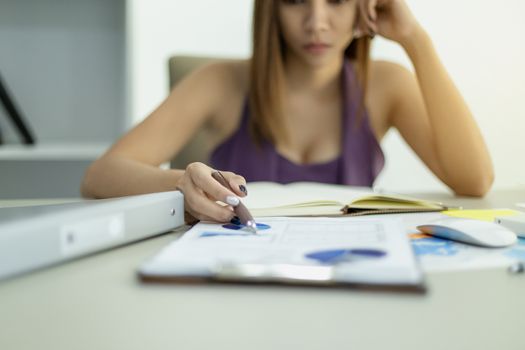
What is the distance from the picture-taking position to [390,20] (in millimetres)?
1311

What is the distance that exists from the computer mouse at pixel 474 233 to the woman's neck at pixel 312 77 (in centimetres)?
93

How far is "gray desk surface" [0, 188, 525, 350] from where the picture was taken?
35 cm

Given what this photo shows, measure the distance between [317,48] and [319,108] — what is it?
0.23 meters

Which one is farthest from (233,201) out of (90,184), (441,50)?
(441,50)

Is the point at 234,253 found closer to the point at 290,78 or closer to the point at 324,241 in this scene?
the point at 324,241

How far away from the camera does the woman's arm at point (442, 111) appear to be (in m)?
1.21

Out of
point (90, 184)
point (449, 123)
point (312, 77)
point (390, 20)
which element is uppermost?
point (390, 20)

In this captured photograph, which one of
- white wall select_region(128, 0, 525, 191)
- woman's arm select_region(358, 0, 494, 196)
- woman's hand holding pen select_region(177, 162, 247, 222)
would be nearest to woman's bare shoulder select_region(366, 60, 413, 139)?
woman's arm select_region(358, 0, 494, 196)

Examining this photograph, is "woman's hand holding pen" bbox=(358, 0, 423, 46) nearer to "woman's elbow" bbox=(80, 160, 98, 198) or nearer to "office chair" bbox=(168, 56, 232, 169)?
"office chair" bbox=(168, 56, 232, 169)

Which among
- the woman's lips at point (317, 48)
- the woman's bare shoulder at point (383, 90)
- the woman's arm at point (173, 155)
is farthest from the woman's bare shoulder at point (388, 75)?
the woman's arm at point (173, 155)

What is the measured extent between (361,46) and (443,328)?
4.00 ft

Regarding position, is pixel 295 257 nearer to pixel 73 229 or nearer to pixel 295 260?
pixel 295 260

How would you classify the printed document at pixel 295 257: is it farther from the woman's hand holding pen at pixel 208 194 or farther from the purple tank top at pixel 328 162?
the purple tank top at pixel 328 162

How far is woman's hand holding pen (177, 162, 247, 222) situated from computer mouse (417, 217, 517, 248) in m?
0.22
